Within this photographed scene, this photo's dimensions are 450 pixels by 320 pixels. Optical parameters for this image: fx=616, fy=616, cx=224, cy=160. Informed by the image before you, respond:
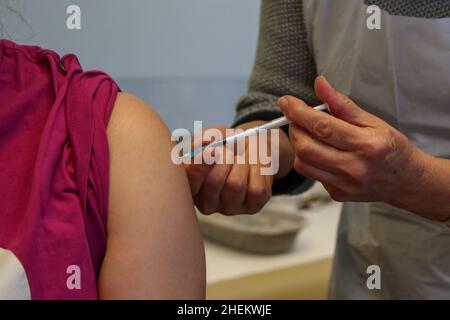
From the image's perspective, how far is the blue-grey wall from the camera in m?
0.82

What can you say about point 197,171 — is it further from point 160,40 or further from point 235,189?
point 160,40

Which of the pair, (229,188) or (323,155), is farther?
(229,188)

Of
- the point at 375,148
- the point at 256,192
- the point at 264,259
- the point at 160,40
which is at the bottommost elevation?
the point at 264,259

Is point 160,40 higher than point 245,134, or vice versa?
point 160,40

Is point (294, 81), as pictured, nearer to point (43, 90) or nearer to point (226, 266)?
point (43, 90)

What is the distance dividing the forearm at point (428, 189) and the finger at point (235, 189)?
0.71 feet

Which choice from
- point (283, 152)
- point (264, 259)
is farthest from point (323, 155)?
point (264, 259)

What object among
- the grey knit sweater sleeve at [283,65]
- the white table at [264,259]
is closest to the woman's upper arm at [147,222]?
the grey knit sweater sleeve at [283,65]

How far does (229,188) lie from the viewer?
0.92 m

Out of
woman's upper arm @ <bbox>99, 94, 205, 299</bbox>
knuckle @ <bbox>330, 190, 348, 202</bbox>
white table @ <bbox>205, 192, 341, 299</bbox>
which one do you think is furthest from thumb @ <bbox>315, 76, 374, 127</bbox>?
white table @ <bbox>205, 192, 341, 299</bbox>

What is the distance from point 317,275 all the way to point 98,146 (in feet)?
3.44

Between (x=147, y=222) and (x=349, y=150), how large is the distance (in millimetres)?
280

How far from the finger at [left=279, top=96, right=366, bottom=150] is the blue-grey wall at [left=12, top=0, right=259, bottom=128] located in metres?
0.27

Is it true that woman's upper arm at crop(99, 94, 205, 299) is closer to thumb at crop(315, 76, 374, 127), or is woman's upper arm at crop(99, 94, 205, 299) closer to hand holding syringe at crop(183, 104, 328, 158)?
hand holding syringe at crop(183, 104, 328, 158)
